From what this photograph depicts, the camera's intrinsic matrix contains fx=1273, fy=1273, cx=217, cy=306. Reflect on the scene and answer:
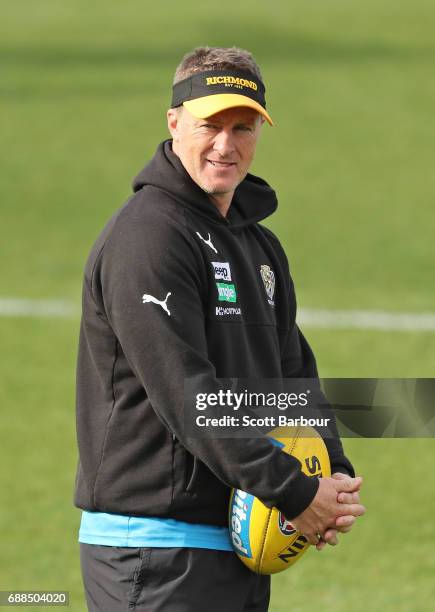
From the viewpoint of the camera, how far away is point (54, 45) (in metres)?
27.5

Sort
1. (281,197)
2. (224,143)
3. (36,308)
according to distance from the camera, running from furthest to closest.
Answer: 1. (281,197)
2. (36,308)
3. (224,143)

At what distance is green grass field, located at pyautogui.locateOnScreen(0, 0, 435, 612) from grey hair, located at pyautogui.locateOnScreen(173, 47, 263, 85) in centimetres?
358

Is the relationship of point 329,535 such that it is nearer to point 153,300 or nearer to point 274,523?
point 274,523

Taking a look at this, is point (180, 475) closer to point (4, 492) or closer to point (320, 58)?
point (4, 492)

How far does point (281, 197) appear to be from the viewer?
19312 millimetres

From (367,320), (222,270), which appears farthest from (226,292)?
(367,320)

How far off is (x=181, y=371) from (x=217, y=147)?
0.79m

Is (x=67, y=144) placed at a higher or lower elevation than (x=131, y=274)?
lower

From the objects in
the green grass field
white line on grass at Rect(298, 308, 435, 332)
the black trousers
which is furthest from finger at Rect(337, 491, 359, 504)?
white line on grass at Rect(298, 308, 435, 332)

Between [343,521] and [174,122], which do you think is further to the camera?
[174,122]

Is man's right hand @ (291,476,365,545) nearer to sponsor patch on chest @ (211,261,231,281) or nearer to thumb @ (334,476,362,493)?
thumb @ (334,476,362,493)

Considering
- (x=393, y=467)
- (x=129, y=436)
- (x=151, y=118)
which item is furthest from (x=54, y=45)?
(x=129, y=436)

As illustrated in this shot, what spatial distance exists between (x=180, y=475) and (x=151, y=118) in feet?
65.0

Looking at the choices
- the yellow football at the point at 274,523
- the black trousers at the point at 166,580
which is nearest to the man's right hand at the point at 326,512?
the yellow football at the point at 274,523
